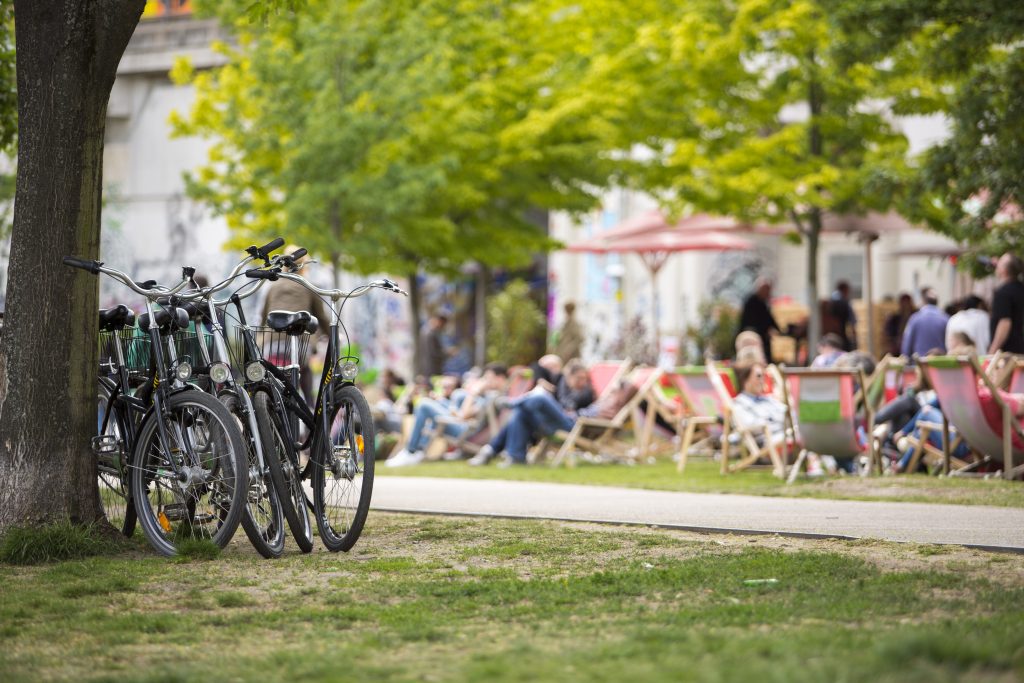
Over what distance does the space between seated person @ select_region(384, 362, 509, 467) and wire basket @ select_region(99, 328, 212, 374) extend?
9.02 meters

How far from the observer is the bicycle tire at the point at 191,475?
7488 millimetres

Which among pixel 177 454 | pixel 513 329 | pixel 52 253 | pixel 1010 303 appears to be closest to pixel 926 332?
pixel 1010 303

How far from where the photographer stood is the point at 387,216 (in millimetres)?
25109

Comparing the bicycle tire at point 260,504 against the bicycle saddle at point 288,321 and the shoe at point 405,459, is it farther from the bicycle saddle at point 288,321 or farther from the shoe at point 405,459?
the shoe at point 405,459

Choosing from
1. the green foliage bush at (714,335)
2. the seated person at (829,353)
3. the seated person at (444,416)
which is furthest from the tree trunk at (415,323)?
the seated person at (829,353)

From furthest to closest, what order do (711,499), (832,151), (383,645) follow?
(832,151) → (711,499) → (383,645)

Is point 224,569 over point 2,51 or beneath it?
beneath

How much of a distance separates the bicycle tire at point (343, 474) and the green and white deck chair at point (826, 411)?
5956 millimetres

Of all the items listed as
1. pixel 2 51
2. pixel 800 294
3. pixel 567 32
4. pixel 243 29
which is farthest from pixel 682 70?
pixel 800 294

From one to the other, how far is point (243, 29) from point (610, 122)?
5.95 m

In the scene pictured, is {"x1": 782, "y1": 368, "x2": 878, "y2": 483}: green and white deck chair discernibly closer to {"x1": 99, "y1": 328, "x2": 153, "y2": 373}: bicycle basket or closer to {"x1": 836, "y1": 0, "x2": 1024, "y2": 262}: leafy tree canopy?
{"x1": 836, "y1": 0, "x2": 1024, "y2": 262}: leafy tree canopy

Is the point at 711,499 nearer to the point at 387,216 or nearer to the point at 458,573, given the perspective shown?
the point at 458,573

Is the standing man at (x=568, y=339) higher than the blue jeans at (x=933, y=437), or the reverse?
the standing man at (x=568, y=339)

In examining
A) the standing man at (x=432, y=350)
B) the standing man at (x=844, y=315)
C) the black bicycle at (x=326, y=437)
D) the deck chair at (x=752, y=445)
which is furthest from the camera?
the standing man at (x=432, y=350)
